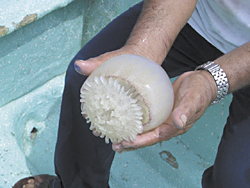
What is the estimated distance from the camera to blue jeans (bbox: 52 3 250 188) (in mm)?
972

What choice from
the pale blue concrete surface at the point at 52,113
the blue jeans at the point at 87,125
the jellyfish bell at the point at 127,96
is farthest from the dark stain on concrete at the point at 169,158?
the jellyfish bell at the point at 127,96

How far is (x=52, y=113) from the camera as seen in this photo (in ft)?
5.25

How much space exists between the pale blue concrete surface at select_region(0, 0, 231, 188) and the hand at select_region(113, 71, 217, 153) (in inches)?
20.8

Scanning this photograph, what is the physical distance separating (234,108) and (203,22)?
0.31m

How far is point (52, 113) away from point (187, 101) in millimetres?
1004

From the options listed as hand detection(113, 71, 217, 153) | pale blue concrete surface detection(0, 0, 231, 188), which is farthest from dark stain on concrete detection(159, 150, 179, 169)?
hand detection(113, 71, 217, 153)

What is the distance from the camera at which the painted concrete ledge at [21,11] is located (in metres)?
1.18

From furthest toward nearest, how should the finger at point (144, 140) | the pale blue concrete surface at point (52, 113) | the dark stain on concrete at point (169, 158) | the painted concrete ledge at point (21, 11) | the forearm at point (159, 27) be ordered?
the dark stain on concrete at point (169, 158) → the pale blue concrete surface at point (52, 113) → the painted concrete ledge at point (21, 11) → the forearm at point (159, 27) → the finger at point (144, 140)

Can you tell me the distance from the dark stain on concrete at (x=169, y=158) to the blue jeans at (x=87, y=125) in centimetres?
42

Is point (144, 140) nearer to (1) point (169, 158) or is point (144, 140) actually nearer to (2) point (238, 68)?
(2) point (238, 68)

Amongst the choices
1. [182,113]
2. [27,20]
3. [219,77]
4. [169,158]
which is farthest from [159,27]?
[169,158]

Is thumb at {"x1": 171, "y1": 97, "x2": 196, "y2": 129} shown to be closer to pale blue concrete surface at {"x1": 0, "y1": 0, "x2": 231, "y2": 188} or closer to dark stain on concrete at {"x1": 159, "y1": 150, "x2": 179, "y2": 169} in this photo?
pale blue concrete surface at {"x1": 0, "y1": 0, "x2": 231, "y2": 188}

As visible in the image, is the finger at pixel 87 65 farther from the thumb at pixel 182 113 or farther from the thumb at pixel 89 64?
the thumb at pixel 182 113

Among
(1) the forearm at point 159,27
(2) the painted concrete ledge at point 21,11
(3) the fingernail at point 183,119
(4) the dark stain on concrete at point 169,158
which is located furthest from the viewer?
(4) the dark stain on concrete at point 169,158
